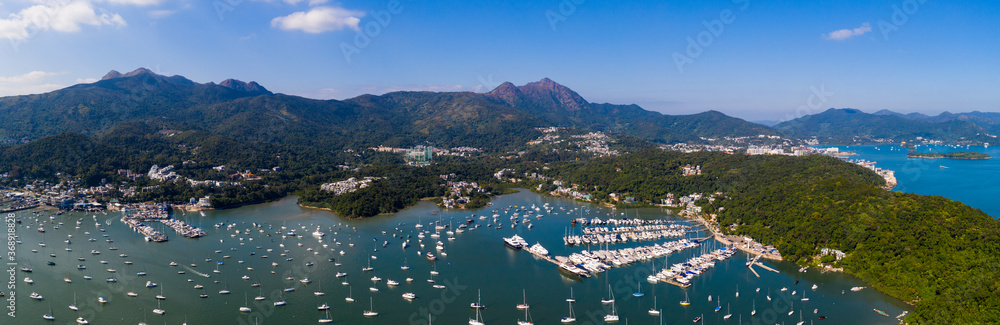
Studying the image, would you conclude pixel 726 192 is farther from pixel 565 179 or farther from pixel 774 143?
pixel 774 143

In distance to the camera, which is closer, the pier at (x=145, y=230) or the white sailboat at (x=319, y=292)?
the white sailboat at (x=319, y=292)

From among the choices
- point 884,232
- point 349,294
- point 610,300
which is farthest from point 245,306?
point 884,232

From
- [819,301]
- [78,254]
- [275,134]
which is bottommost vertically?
[819,301]

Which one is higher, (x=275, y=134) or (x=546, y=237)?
(x=275, y=134)

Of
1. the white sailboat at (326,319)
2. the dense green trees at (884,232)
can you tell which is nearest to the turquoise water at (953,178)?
the dense green trees at (884,232)

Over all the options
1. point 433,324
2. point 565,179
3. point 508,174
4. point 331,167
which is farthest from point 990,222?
point 331,167

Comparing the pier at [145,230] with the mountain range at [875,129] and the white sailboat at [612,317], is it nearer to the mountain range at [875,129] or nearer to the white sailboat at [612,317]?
the white sailboat at [612,317]
